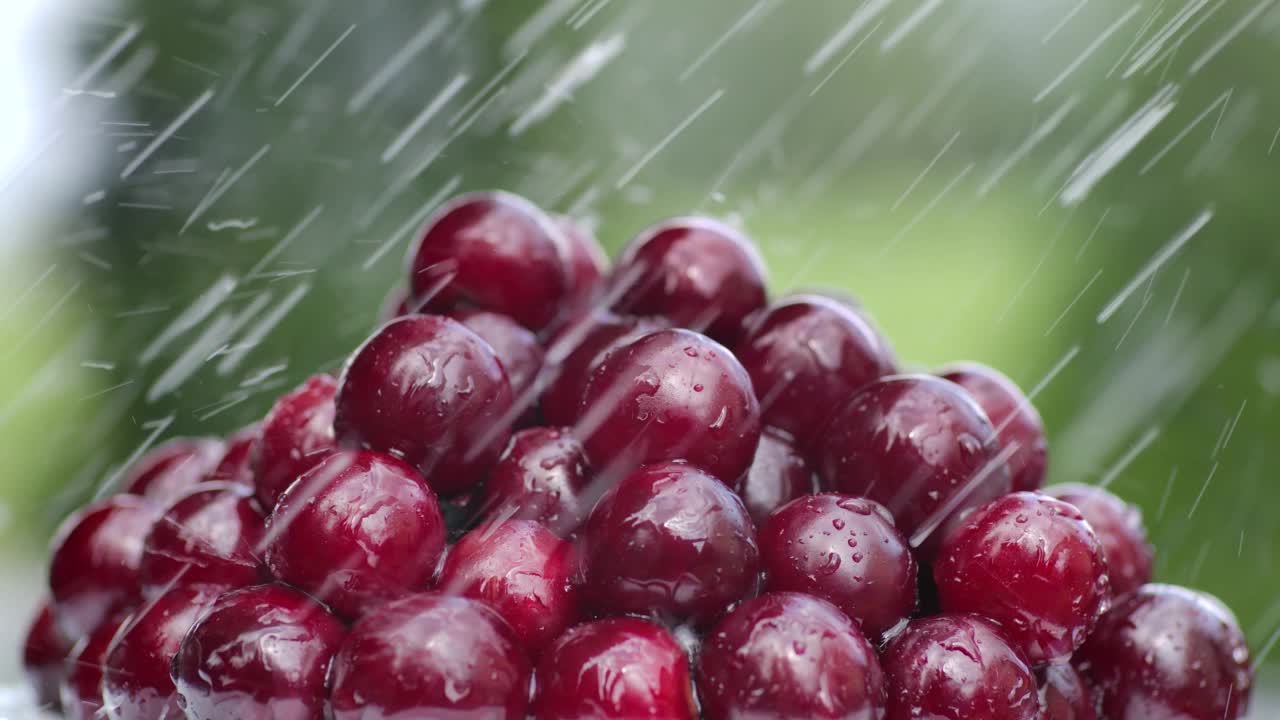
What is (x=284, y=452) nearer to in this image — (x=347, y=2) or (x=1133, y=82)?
(x=347, y=2)

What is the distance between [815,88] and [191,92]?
815 millimetres

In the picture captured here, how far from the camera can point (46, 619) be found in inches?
23.1

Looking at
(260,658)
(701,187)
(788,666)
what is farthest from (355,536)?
(701,187)

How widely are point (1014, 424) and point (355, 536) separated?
34cm

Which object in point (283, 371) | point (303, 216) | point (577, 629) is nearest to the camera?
point (577, 629)

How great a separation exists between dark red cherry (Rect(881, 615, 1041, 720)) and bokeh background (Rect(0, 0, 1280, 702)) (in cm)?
61

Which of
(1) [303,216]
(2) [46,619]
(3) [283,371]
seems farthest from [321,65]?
(2) [46,619]

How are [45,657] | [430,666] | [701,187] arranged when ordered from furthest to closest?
[701,187] < [45,657] < [430,666]

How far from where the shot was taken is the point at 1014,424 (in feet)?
1.76

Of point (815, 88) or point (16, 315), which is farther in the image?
point (815, 88)

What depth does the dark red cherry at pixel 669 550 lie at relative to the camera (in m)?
0.38

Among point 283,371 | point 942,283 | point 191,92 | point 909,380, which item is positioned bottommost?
point 942,283

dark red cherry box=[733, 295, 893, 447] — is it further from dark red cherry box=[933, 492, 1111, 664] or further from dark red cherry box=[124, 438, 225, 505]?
dark red cherry box=[124, 438, 225, 505]

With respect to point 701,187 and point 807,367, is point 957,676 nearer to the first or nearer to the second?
point 807,367
